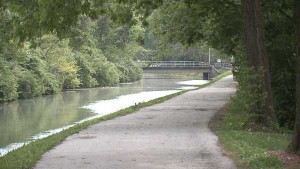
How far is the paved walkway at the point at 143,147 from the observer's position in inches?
391

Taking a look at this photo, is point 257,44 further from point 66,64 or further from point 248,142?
point 66,64

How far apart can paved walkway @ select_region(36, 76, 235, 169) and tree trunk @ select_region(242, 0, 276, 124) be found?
1922 mm

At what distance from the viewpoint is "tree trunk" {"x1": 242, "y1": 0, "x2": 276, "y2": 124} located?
14.4 m

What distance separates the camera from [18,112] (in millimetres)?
32500

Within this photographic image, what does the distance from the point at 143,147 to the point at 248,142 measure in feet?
8.51

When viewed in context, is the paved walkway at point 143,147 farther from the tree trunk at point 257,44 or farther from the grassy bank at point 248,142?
the tree trunk at point 257,44

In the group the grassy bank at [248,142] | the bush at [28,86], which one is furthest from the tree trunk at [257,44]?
the bush at [28,86]

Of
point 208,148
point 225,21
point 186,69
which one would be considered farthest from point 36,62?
point 186,69

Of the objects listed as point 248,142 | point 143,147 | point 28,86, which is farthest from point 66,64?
point 248,142

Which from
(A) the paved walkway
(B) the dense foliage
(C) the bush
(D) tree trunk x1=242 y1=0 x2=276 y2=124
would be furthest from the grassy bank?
(C) the bush

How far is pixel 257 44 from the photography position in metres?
14.5

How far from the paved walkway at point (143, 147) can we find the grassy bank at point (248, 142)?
29cm

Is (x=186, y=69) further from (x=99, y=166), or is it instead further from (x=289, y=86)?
(x=99, y=166)

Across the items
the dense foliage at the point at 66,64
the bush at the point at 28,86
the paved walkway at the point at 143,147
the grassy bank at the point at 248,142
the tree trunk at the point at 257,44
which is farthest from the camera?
the bush at the point at 28,86
